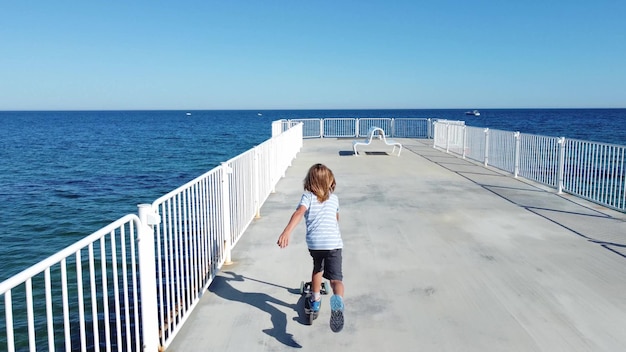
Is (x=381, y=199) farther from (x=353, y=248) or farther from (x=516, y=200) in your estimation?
(x=353, y=248)

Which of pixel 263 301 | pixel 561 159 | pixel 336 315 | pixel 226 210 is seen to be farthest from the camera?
pixel 561 159

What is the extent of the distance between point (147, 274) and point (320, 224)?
1.50 metres

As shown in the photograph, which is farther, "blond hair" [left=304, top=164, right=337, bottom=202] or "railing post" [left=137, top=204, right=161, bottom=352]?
"blond hair" [left=304, top=164, right=337, bottom=202]

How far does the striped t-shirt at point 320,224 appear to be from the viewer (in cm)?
447

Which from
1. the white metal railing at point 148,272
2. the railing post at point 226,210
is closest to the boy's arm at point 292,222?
the white metal railing at point 148,272

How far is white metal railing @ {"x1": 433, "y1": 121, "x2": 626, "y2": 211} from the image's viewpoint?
407 inches

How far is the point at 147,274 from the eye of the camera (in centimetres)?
375

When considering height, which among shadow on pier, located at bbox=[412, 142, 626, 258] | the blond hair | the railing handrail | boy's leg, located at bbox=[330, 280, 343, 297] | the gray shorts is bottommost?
shadow on pier, located at bbox=[412, 142, 626, 258]

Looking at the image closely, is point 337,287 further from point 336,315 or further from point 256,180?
point 256,180

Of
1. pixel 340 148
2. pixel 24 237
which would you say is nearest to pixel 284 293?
Result: pixel 24 237

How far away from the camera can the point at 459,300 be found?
16.6ft

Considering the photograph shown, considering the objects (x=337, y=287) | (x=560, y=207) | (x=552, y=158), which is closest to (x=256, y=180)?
(x=337, y=287)

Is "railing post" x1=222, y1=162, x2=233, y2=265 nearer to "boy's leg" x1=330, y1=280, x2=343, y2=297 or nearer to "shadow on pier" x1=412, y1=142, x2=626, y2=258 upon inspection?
"boy's leg" x1=330, y1=280, x2=343, y2=297

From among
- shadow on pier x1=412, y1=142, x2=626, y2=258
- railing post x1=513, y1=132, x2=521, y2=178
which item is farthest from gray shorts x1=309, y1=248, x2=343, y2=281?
railing post x1=513, y1=132, x2=521, y2=178
